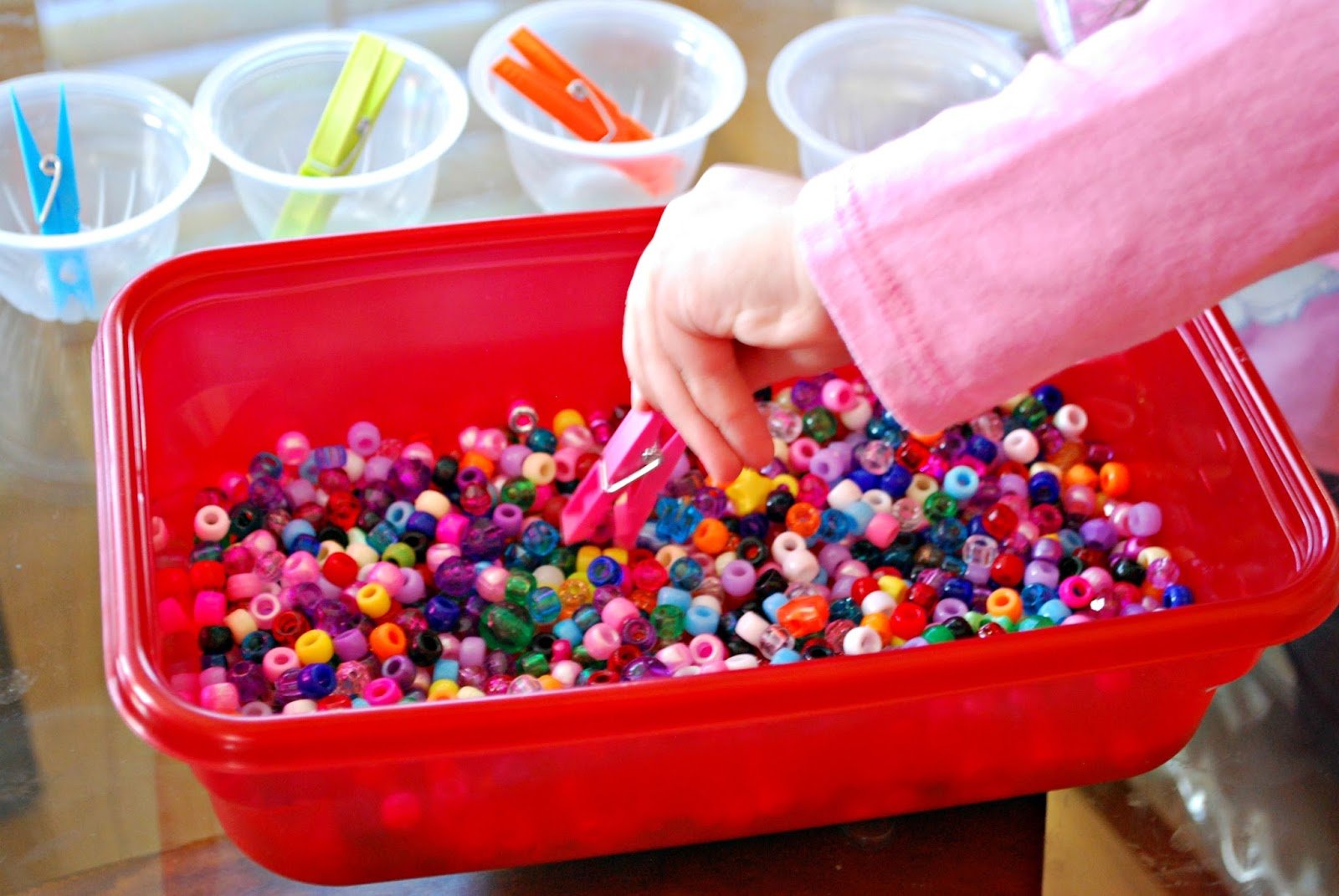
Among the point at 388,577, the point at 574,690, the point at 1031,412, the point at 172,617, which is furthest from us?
the point at 1031,412

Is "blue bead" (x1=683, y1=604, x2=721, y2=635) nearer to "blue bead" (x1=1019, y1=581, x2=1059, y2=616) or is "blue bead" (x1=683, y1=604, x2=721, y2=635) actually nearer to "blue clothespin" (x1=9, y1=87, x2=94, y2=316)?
"blue bead" (x1=1019, y1=581, x2=1059, y2=616)

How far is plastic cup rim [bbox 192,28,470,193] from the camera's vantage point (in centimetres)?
77

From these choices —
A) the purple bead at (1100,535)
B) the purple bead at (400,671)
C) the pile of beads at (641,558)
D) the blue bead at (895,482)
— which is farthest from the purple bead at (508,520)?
the purple bead at (1100,535)

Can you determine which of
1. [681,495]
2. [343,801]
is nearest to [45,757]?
[343,801]

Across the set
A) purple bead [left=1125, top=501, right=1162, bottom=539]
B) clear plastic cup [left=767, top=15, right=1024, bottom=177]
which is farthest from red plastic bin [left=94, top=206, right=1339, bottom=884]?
clear plastic cup [left=767, top=15, right=1024, bottom=177]

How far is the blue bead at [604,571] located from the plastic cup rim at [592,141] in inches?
9.3

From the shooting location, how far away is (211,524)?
719mm

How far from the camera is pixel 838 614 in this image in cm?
72

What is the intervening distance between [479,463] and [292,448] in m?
0.10

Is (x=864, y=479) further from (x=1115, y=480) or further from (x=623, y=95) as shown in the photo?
(x=623, y=95)

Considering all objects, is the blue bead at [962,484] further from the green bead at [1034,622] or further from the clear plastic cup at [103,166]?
the clear plastic cup at [103,166]

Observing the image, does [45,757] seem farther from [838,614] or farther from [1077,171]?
[1077,171]

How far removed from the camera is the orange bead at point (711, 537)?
0.76 m

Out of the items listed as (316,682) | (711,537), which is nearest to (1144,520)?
(711,537)
